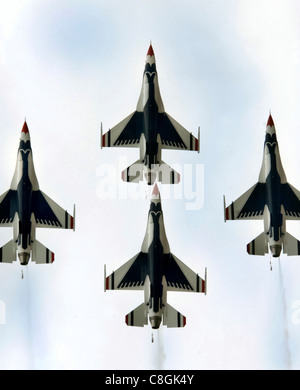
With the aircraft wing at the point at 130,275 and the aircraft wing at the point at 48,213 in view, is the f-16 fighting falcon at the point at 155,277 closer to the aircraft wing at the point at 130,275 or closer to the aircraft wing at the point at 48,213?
the aircraft wing at the point at 130,275

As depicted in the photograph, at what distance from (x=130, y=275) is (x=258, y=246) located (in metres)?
8.71

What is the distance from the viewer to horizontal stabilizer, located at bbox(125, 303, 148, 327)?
83812 millimetres

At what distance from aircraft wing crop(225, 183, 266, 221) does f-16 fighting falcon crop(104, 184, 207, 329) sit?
5127 mm

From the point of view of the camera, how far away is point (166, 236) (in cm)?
8419

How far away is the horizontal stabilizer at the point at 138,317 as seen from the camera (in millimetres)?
83812

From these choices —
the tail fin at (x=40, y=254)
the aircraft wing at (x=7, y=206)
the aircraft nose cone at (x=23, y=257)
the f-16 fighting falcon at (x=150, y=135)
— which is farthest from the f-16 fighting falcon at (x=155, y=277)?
the aircraft wing at (x=7, y=206)

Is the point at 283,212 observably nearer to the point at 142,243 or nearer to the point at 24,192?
the point at 142,243

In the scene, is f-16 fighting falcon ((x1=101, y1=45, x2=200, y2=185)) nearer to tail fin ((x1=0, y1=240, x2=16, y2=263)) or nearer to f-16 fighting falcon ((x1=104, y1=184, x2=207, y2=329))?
f-16 fighting falcon ((x1=104, y1=184, x2=207, y2=329))

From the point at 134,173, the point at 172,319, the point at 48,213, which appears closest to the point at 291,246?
the point at 172,319

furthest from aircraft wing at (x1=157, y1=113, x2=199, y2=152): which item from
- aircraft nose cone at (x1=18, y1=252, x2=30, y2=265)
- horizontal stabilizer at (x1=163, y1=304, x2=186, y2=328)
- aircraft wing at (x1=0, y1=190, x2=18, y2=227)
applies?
aircraft nose cone at (x1=18, y1=252, x2=30, y2=265)

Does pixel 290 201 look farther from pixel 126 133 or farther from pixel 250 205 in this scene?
pixel 126 133

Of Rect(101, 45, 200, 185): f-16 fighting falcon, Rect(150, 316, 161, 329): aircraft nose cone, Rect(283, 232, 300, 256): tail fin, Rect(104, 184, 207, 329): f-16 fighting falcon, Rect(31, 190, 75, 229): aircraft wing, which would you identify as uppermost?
Rect(101, 45, 200, 185): f-16 fighting falcon

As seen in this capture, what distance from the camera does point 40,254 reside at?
85.2 meters
